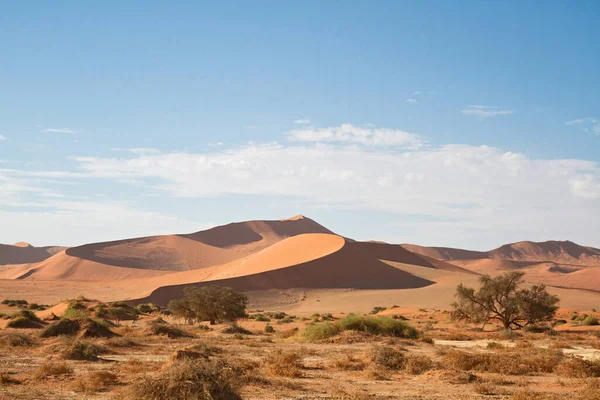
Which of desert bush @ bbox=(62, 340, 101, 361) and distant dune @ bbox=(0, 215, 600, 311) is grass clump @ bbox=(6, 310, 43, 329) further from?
distant dune @ bbox=(0, 215, 600, 311)

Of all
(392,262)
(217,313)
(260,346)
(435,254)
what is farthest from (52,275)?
(435,254)

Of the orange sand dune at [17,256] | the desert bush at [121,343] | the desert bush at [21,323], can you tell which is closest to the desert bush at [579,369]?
the desert bush at [121,343]

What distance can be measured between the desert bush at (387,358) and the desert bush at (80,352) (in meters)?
8.18

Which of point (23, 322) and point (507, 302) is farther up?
point (507, 302)

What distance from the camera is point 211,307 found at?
135 ft

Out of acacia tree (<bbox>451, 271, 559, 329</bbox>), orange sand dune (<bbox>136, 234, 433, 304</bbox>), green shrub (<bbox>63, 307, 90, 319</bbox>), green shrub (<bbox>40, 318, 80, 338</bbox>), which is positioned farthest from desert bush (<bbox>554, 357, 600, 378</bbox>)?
orange sand dune (<bbox>136, 234, 433, 304</bbox>)

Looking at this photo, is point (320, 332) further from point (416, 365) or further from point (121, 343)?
point (416, 365)

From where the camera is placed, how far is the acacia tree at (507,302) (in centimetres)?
3544

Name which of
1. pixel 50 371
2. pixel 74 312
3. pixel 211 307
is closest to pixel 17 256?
pixel 74 312

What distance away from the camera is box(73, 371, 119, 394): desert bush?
43.9ft

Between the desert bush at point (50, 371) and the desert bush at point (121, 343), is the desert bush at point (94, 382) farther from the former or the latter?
the desert bush at point (121, 343)

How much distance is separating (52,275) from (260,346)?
94.6 meters

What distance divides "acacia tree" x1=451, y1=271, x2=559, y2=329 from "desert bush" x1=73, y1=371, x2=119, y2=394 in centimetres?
2589

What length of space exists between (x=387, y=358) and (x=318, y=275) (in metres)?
61.3
